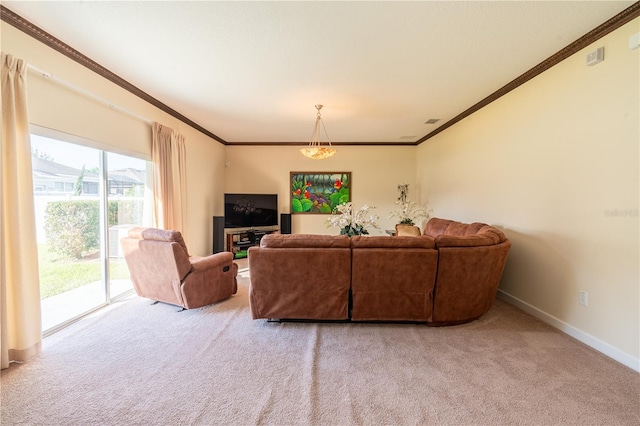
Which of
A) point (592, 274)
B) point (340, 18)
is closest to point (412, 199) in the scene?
point (592, 274)

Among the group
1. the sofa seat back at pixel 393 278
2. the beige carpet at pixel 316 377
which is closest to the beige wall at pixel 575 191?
the beige carpet at pixel 316 377

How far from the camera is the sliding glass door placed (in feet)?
8.51

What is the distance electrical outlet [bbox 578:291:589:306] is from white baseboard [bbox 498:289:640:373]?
26cm

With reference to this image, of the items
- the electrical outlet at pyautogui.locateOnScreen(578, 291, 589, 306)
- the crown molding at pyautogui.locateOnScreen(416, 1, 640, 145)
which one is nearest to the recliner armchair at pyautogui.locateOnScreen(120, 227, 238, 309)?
the electrical outlet at pyautogui.locateOnScreen(578, 291, 589, 306)

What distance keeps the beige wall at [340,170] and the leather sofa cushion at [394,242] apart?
156 inches

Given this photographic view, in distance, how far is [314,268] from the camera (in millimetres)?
2623

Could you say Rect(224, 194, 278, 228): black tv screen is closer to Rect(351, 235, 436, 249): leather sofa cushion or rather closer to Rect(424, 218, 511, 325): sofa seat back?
Rect(351, 235, 436, 249): leather sofa cushion

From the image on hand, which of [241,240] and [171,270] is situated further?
[241,240]

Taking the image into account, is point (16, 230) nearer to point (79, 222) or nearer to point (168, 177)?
point (79, 222)

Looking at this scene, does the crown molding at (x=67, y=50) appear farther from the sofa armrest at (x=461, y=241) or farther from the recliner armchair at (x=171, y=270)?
the sofa armrest at (x=461, y=241)

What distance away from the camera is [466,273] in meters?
2.60

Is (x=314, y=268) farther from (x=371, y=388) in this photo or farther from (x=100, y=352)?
(x=100, y=352)

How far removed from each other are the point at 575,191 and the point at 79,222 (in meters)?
5.15

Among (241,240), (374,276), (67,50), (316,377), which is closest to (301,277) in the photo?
(374,276)
